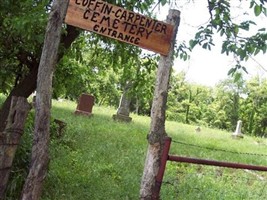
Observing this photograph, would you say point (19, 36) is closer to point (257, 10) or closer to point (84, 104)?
point (257, 10)

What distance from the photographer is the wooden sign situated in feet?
12.8

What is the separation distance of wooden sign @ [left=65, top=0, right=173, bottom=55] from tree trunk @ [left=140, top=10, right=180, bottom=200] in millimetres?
124

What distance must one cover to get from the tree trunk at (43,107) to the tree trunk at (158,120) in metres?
1.08

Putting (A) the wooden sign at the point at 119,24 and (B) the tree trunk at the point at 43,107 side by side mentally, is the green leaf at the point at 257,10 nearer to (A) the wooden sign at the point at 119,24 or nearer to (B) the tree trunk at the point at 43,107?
(A) the wooden sign at the point at 119,24

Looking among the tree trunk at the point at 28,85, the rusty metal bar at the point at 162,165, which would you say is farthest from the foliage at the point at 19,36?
the rusty metal bar at the point at 162,165

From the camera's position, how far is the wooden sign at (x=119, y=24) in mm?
3902

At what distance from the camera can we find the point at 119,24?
397 centimetres

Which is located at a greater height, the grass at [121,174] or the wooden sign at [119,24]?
the wooden sign at [119,24]

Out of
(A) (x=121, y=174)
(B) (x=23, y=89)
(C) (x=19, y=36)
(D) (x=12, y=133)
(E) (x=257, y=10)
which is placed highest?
(E) (x=257, y=10)

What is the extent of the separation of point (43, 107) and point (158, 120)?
3.87 feet

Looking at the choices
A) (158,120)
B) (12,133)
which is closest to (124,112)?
(12,133)

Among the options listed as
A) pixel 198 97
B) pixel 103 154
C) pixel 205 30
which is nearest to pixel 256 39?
pixel 205 30

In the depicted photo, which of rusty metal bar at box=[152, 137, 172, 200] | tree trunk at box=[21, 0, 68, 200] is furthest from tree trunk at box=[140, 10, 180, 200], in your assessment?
tree trunk at box=[21, 0, 68, 200]

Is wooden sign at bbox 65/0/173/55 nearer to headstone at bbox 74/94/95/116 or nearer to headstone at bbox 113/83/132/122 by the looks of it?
headstone at bbox 74/94/95/116
